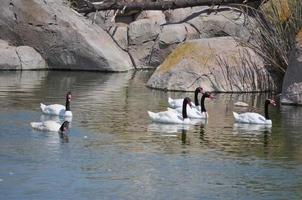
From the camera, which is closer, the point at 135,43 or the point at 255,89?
the point at 255,89

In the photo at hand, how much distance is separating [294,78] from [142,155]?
8.87 m

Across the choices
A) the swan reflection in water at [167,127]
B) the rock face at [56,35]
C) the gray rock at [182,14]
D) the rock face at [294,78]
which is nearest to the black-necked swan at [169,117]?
the swan reflection in water at [167,127]

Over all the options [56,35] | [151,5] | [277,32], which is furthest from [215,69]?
[56,35]

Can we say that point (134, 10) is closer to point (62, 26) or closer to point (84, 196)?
point (62, 26)

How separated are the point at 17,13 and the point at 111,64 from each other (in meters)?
3.68

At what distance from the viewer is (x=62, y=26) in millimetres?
34406

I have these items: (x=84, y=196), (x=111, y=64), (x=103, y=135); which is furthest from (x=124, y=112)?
(x=111, y=64)

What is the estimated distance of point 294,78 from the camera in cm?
2488

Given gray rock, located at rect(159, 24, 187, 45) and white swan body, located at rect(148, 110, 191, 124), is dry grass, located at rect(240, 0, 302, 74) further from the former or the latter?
gray rock, located at rect(159, 24, 187, 45)

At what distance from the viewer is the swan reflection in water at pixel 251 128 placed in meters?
20.3

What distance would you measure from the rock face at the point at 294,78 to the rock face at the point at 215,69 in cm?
240

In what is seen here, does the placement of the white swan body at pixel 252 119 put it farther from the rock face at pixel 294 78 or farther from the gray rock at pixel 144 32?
the gray rock at pixel 144 32

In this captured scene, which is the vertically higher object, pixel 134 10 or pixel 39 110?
pixel 134 10

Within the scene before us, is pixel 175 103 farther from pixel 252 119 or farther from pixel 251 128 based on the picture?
pixel 251 128
